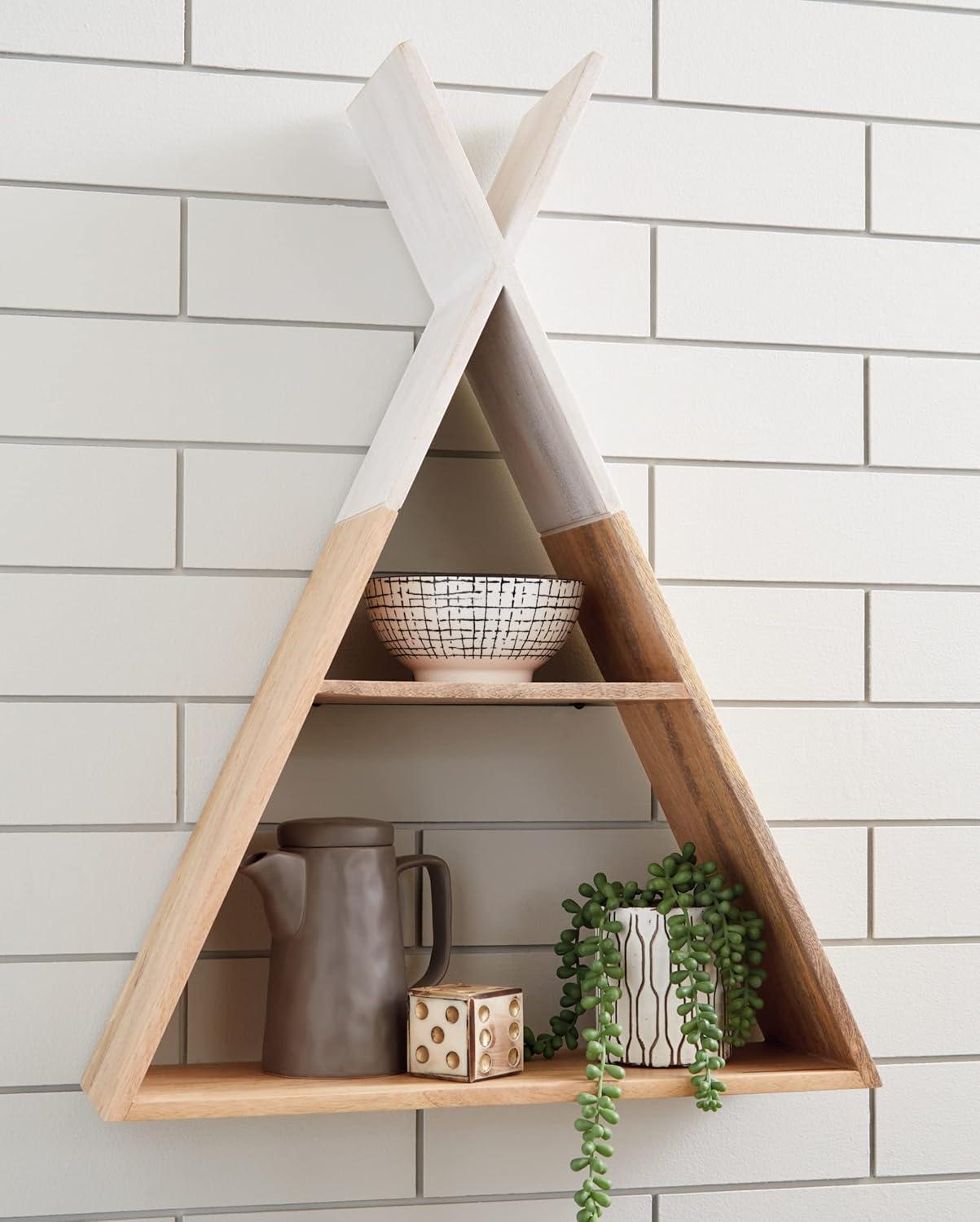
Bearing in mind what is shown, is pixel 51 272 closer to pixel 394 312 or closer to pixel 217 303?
pixel 217 303

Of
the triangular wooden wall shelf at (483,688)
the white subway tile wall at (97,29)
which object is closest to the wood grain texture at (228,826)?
the triangular wooden wall shelf at (483,688)

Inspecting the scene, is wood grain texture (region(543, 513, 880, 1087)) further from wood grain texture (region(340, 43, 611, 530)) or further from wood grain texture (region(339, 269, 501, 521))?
wood grain texture (region(339, 269, 501, 521))

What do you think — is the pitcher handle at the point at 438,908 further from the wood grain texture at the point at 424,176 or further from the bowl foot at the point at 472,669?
the wood grain texture at the point at 424,176

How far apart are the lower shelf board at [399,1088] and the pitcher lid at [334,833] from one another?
18cm

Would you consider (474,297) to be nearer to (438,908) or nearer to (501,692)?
(501,692)

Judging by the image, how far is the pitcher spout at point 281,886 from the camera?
0.98m

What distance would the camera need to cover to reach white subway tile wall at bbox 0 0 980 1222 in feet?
3.49

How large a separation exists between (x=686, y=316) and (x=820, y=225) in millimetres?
163

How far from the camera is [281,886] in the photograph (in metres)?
0.99

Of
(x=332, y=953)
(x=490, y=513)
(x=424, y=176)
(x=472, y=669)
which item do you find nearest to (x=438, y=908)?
(x=332, y=953)

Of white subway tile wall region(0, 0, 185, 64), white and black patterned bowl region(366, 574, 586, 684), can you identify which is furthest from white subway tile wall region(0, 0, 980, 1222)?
white and black patterned bowl region(366, 574, 586, 684)

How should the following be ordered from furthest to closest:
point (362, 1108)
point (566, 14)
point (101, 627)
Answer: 1. point (566, 14)
2. point (101, 627)
3. point (362, 1108)

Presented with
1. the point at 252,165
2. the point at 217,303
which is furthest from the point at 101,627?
the point at 252,165

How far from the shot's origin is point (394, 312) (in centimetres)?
113
